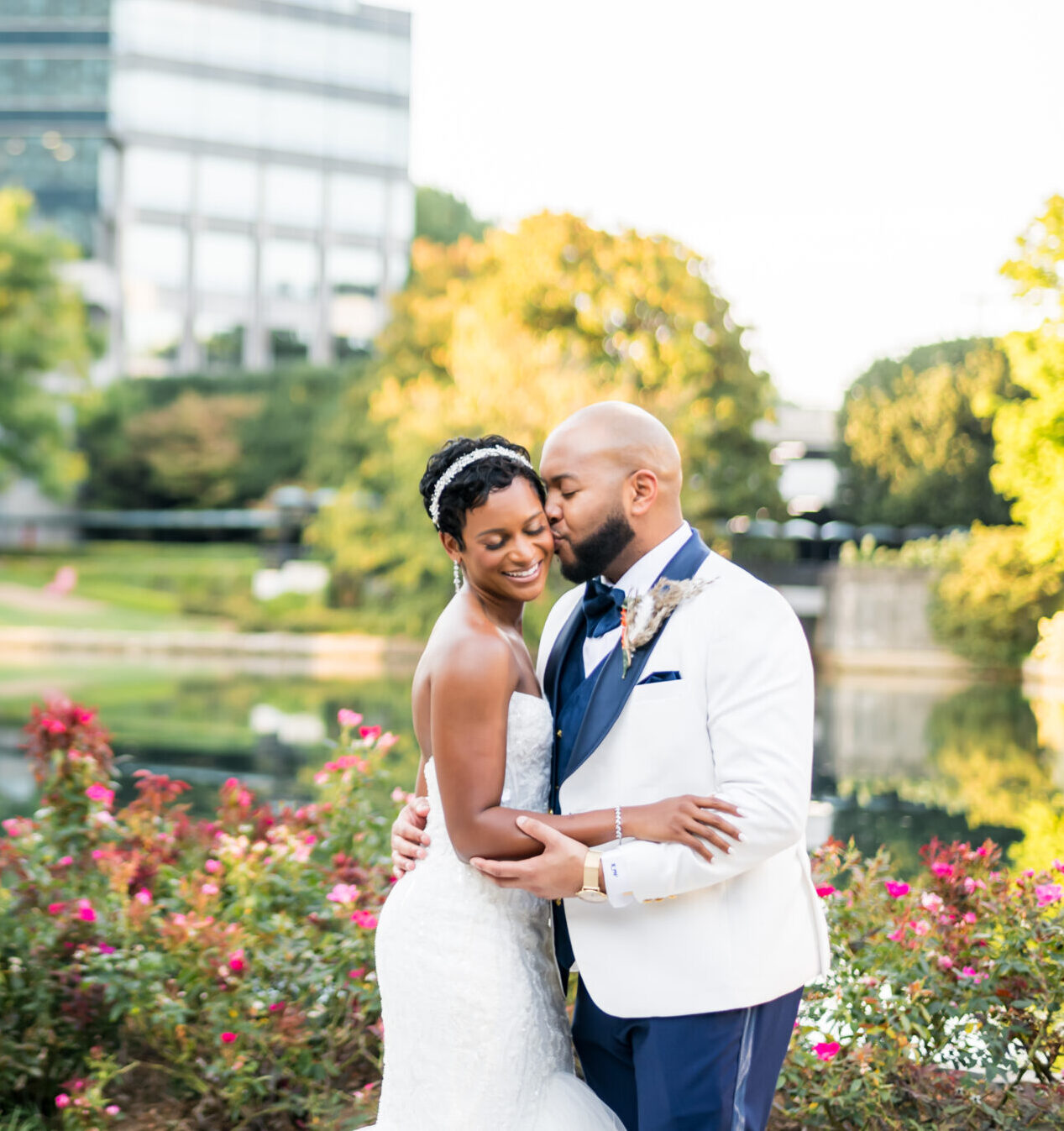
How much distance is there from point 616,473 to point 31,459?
121ft

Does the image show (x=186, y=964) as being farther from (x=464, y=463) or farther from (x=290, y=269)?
(x=290, y=269)

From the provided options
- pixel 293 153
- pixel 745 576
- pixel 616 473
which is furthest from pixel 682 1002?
pixel 293 153

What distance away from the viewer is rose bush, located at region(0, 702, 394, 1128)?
337cm

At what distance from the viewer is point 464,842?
7.72 ft

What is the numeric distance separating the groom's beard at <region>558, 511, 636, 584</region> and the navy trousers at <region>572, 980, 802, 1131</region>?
0.94m

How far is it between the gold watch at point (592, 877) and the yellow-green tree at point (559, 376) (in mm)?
20168

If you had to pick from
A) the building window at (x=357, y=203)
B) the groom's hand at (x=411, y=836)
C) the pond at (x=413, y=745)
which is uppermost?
the building window at (x=357, y=203)

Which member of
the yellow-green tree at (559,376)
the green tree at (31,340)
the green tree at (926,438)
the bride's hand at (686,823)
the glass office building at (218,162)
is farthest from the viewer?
the glass office building at (218,162)

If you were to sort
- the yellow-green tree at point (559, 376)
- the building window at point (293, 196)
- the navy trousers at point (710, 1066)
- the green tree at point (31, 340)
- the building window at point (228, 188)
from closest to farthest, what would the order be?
the navy trousers at point (710, 1066), the yellow-green tree at point (559, 376), the green tree at point (31, 340), the building window at point (228, 188), the building window at point (293, 196)

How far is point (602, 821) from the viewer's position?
2291 millimetres

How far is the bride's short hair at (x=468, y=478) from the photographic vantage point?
240 cm

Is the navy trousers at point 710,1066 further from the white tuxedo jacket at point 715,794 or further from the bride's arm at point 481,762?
the bride's arm at point 481,762

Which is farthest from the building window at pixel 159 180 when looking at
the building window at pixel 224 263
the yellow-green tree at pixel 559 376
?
the yellow-green tree at pixel 559 376

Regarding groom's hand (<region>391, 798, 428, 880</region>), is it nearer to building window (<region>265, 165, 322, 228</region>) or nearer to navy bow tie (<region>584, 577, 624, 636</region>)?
navy bow tie (<region>584, 577, 624, 636</region>)
